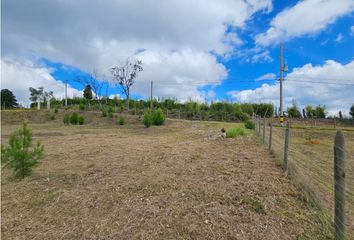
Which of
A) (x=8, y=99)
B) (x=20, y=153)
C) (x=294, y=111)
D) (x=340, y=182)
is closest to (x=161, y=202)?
(x=340, y=182)

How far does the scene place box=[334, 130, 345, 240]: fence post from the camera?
2.50 m

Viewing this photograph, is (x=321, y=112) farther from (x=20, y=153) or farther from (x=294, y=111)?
(x=20, y=153)

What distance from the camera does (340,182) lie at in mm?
2533

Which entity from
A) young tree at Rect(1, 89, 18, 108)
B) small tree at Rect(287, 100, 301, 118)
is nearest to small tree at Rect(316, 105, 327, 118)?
small tree at Rect(287, 100, 301, 118)

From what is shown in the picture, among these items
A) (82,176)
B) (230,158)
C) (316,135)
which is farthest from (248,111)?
(82,176)

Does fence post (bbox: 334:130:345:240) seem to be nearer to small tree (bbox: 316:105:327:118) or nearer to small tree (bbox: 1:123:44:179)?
small tree (bbox: 1:123:44:179)

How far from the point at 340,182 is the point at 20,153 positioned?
456cm

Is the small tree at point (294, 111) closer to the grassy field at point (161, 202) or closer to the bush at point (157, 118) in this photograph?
the bush at point (157, 118)

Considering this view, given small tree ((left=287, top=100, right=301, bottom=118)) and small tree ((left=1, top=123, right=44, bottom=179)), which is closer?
small tree ((left=1, top=123, right=44, bottom=179))

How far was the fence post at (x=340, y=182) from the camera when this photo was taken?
2498 millimetres

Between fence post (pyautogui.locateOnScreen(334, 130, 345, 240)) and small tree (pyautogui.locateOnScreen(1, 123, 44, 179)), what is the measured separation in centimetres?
432

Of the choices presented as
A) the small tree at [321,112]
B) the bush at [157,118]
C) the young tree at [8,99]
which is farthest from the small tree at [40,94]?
the small tree at [321,112]

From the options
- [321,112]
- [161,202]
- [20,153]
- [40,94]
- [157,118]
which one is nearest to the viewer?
[161,202]

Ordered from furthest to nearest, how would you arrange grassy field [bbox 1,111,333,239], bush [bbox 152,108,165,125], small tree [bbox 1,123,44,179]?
bush [bbox 152,108,165,125] → small tree [bbox 1,123,44,179] → grassy field [bbox 1,111,333,239]
